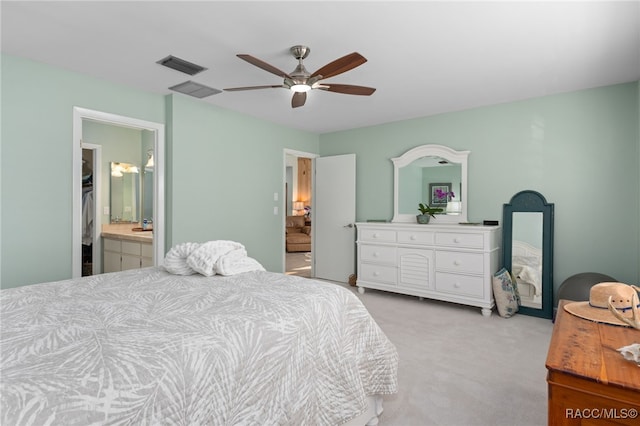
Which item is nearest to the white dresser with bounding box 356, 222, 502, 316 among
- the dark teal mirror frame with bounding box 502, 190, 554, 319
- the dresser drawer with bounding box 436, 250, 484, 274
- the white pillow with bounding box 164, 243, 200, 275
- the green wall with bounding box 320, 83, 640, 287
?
the dresser drawer with bounding box 436, 250, 484, 274

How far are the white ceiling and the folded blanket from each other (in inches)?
58.0

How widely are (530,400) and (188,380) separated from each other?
2073 millimetres

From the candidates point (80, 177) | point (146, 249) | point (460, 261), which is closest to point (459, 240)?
point (460, 261)

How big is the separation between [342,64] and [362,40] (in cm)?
35

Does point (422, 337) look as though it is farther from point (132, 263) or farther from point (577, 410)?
point (132, 263)

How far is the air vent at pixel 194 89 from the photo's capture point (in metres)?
3.51

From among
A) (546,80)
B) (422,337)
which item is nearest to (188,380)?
(422,337)

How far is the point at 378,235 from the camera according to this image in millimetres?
4688

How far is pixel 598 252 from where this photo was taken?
3580 mm

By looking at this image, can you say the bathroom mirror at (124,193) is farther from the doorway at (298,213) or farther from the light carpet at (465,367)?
the light carpet at (465,367)

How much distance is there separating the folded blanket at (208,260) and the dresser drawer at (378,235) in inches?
101

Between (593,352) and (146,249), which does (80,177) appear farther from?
(593,352)

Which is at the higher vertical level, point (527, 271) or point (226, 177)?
point (226, 177)

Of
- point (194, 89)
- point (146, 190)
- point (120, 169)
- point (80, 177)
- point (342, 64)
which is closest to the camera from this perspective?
point (342, 64)
